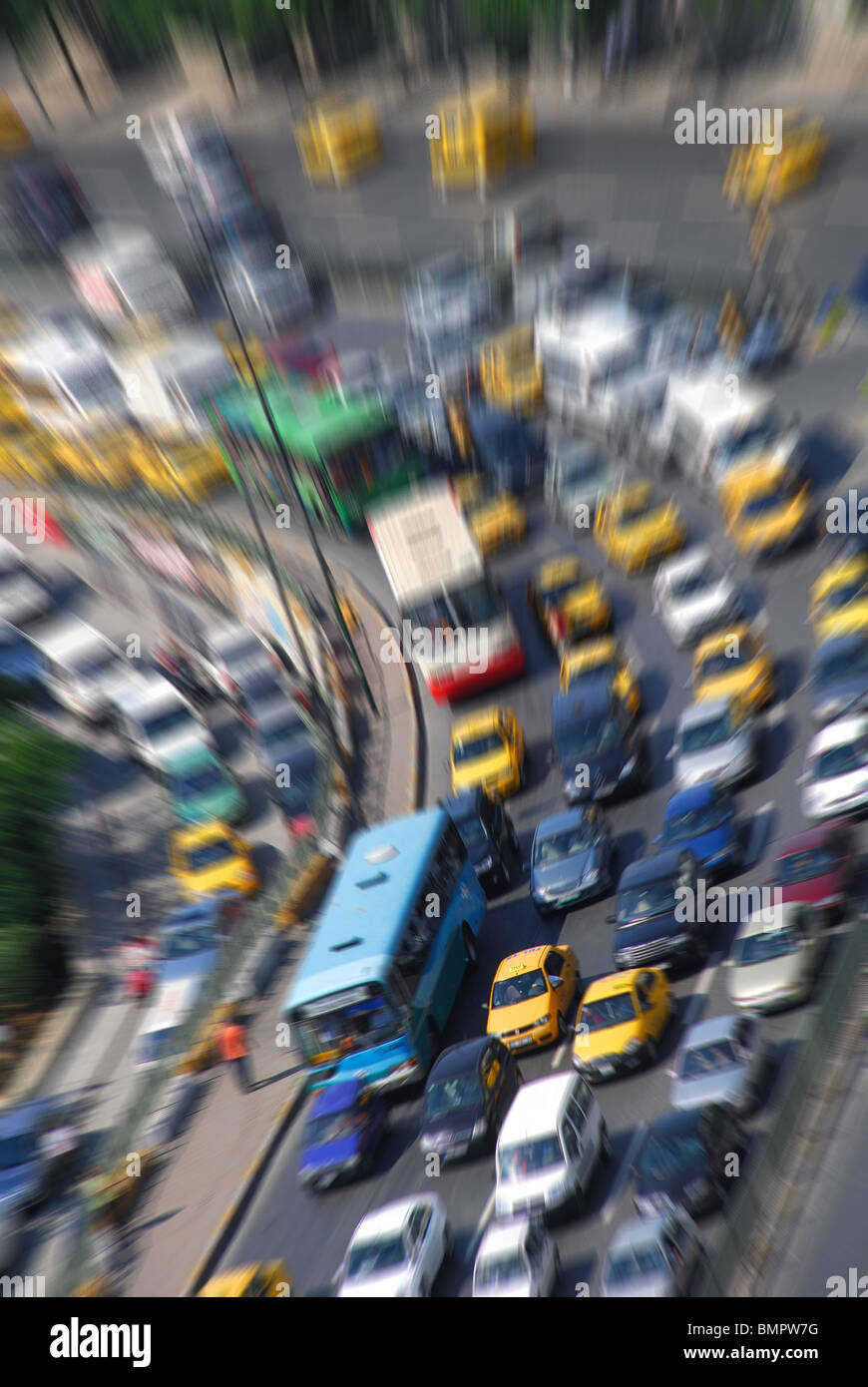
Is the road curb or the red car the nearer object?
the red car

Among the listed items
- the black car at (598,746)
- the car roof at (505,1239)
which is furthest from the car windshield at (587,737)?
the car roof at (505,1239)

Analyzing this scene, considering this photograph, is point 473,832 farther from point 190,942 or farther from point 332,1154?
point 332,1154

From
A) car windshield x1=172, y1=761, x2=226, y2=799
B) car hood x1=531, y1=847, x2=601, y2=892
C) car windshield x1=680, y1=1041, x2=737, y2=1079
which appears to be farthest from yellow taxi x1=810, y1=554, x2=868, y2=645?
car windshield x1=172, y1=761, x2=226, y2=799

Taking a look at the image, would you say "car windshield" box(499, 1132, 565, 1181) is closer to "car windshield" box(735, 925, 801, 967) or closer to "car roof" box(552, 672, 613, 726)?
"car windshield" box(735, 925, 801, 967)

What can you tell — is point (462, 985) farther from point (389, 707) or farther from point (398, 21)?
point (398, 21)

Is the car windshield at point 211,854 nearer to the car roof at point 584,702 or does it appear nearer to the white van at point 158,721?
the white van at point 158,721
